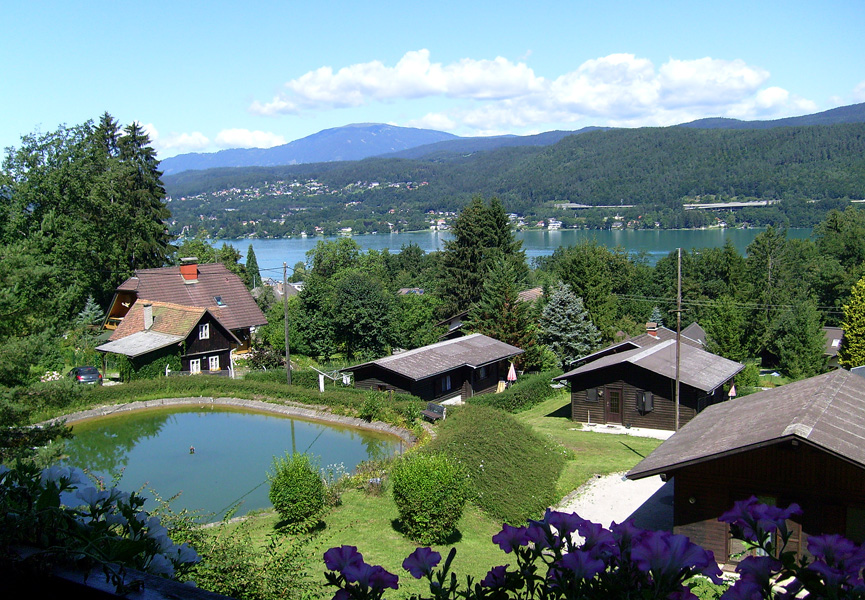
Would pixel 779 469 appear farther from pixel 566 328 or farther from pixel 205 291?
pixel 205 291

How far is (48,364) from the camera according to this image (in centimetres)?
3139

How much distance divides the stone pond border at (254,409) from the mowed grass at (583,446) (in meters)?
5.69

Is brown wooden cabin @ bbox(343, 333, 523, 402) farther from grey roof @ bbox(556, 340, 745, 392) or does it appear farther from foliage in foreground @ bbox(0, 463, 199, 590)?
foliage in foreground @ bbox(0, 463, 199, 590)

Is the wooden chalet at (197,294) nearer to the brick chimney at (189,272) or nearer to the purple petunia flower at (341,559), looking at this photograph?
the brick chimney at (189,272)

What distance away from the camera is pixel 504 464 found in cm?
1638

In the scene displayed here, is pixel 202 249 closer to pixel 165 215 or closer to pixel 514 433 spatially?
pixel 165 215

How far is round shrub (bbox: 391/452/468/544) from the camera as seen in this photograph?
13.7 m

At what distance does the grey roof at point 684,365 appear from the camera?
24906 millimetres

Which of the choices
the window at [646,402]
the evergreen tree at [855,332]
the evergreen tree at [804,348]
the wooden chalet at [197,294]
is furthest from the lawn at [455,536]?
the evergreen tree at [855,332]

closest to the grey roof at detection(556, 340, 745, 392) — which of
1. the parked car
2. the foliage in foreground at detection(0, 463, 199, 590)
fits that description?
the parked car

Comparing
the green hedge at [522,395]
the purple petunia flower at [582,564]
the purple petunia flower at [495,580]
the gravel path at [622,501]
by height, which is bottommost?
the green hedge at [522,395]

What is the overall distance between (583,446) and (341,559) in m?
21.5

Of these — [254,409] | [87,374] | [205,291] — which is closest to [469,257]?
[205,291]

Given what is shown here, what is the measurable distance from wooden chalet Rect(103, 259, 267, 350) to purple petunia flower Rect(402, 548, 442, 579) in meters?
38.4
